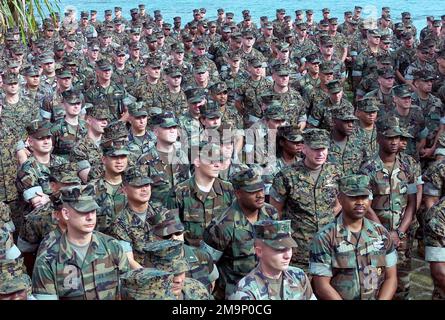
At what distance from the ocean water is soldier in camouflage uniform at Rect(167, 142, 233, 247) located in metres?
19.8


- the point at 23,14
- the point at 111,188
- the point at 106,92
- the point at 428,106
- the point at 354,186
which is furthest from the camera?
the point at 106,92

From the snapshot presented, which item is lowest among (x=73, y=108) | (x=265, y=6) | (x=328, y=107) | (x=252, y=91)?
(x=265, y=6)

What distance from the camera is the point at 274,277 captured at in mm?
4188

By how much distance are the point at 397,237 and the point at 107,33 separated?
30.4 ft

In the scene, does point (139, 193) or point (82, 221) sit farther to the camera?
point (139, 193)

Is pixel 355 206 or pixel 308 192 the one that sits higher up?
pixel 355 206

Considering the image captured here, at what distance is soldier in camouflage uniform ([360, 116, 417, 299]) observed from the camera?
592 cm

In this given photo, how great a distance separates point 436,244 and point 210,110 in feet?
11.8

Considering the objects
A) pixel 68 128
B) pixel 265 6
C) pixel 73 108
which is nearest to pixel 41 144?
pixel 68 128

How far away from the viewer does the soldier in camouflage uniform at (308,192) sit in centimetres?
577

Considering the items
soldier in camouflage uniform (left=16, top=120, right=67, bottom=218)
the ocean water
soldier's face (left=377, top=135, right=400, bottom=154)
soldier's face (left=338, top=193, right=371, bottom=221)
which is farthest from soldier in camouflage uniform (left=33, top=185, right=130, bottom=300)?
the ocean water

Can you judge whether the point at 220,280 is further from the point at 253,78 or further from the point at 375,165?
the point at 253,78

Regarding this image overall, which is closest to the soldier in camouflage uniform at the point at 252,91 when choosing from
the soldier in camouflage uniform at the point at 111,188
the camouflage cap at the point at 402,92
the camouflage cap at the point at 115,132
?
the camouflage cap at the point at 402,92

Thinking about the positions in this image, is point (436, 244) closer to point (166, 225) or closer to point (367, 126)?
point (166, 225)
